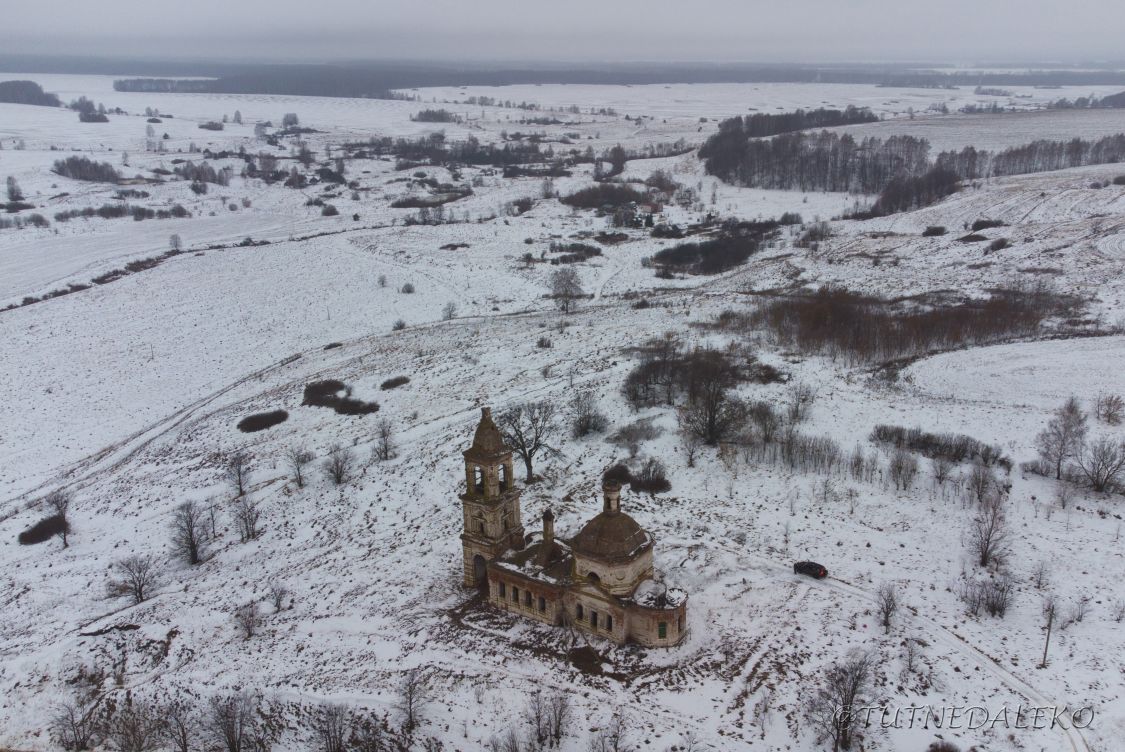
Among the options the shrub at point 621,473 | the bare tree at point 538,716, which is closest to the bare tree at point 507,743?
the bare tree at point 538,716

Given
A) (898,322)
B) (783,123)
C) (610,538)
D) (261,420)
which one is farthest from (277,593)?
(783,123)

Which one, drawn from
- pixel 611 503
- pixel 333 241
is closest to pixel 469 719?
pixel 611 503

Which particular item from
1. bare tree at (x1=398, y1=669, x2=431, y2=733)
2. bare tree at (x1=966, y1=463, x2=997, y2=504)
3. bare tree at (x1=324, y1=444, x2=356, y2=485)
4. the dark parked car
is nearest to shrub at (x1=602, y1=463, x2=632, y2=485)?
the dark parked car

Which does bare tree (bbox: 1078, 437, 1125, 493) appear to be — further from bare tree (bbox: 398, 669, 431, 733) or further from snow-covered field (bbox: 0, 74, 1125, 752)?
bare tree (bbox: 398, 669, 431, 733)

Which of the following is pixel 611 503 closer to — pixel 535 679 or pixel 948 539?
pixel 535 679

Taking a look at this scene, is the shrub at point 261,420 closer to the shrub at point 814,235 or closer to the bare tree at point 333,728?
the bare tree at point 333,728

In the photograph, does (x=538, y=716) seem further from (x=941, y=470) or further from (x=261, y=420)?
(x=261, y=420)
